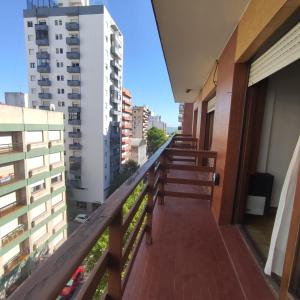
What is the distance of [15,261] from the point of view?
331 inches

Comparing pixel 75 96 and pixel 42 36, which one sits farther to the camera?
pixel 42 36

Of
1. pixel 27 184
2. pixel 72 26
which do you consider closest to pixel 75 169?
pixel 27 184

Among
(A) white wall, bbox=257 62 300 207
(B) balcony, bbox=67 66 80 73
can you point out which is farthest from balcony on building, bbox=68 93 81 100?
(A) white wall, bbox=257 62 300 207

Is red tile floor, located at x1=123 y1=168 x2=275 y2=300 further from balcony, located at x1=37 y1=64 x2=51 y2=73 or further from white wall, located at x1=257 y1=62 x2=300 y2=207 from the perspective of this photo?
balcony, located at x1=37 y1=64 x2=51 y2=73

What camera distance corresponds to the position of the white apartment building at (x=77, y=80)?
15.9m

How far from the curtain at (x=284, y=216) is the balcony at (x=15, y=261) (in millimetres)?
10354

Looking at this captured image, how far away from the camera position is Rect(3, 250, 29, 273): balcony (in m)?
7.91

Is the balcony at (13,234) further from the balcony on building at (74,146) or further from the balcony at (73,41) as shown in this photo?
the balcony at (73,41)

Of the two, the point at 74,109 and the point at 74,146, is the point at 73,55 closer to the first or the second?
the point at 74,109

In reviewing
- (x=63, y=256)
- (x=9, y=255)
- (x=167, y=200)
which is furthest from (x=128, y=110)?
(x=63, y=256)

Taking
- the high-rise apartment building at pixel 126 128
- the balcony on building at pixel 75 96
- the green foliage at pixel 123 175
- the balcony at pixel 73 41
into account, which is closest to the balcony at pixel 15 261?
the green foliage at pixel 123 175

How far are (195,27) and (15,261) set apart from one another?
11.1m

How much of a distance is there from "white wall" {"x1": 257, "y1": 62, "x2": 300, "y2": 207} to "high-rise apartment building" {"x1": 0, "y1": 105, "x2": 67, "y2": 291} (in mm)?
8612

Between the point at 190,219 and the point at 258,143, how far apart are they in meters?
1.24
